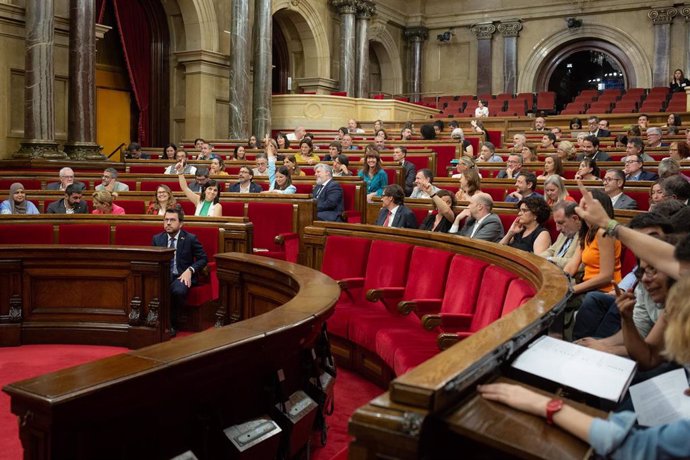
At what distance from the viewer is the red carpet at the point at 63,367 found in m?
2.76

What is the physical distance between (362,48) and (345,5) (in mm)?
1039

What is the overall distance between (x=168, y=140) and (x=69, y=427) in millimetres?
12424

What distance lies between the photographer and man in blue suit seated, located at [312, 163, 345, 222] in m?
6.19

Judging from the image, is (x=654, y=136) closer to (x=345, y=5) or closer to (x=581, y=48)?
(x=345, y=5)

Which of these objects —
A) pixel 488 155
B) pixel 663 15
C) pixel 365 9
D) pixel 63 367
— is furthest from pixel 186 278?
pixel 663 15

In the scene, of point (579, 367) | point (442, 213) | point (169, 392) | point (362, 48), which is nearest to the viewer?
point (579, 367)

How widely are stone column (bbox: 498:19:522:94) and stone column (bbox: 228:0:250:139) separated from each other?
8.52m

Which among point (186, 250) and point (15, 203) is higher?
point (15, 203)

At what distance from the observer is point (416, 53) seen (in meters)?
19.6

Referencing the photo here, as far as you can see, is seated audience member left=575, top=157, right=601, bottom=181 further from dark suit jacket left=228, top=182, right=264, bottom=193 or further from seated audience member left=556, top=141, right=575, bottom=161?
dark suit jacket left=228, top=182, right=264, bottom=193

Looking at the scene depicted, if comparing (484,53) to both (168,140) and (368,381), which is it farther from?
(368,381)

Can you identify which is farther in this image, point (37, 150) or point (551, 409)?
point (37, 150)

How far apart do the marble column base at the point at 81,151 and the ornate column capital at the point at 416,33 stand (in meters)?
12.0

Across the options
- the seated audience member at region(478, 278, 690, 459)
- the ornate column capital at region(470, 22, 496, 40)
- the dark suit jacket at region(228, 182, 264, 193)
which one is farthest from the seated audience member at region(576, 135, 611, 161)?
the ornate column capital at region(470, 22, 496, 40)
